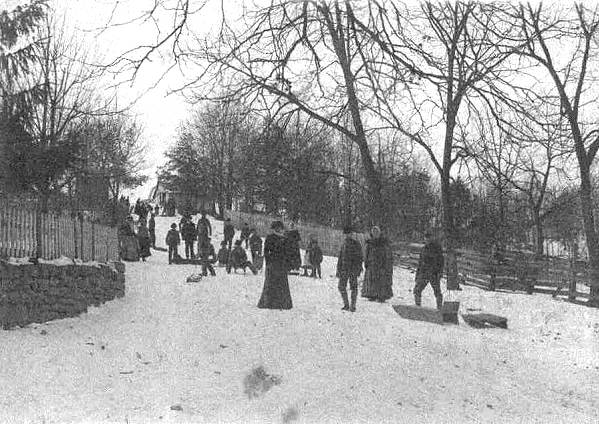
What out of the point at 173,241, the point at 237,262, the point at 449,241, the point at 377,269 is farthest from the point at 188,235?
the point at 377,269

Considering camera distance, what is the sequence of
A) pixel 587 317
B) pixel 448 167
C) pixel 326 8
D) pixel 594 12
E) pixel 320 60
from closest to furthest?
pixel 326 8
pixel 320 60
pixel 587 317
pixel 594 12
pixel 448 167

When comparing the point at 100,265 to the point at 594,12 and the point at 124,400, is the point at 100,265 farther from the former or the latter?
the point at 594,12

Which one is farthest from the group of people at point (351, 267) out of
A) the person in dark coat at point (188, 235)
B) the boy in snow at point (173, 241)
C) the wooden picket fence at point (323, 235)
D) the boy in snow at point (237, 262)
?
the wooden picket fence at point (323, 235)

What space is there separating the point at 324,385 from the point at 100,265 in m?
7.02

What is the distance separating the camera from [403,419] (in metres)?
7.20

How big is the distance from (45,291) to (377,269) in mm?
7383

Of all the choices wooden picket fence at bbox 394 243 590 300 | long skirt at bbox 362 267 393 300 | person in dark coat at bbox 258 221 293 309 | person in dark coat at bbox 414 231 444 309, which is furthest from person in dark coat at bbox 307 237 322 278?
person in dark coat at bbox 258 221 293 309

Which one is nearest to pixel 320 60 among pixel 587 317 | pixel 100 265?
pixel 100 265

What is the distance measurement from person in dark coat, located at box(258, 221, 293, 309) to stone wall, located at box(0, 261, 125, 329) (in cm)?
324

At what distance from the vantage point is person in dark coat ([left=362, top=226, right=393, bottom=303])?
14812mm

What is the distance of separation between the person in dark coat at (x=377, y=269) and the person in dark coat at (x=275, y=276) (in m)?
3.03

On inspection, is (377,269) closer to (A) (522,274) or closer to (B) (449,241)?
(B) (449,241)

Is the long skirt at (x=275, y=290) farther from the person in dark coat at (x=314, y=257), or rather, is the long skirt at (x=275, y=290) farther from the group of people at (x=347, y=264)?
the person in dark coat at (x=314, y=257)

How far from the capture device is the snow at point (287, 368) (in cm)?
717
